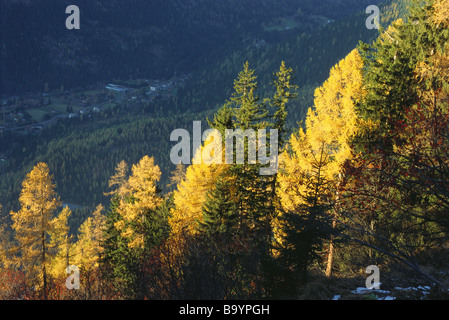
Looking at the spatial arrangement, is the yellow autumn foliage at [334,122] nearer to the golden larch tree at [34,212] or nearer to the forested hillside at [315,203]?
the forested hillside at [315,203]

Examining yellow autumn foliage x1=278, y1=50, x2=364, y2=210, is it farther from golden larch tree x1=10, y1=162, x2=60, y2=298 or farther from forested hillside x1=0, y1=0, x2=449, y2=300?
golden larch tree x1=10, y1=162, x2=60, y2=298

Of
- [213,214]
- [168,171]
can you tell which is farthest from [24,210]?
[168,171]

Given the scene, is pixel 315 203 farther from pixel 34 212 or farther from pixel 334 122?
pixel 34 212

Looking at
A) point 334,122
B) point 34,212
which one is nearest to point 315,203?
point 334,122

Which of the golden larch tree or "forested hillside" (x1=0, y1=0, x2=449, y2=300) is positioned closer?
"forested hillside" (x1=0, y1=0, x2=449, y2=300)

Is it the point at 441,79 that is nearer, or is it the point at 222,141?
the point at 441,79

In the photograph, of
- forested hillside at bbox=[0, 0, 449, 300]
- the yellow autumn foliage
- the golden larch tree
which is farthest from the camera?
the golden larch tree

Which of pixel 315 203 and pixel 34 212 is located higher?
pixel 315 203

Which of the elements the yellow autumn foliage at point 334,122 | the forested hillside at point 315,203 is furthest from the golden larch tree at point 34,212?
the yellow autumn foliage at point 334,122

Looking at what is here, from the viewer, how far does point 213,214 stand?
68.2 ft

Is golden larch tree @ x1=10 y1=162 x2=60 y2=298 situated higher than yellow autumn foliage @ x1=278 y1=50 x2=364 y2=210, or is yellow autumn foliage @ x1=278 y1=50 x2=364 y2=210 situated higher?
yellow autumn foliage @ x1=278 y1=50 x2=364 y2=210

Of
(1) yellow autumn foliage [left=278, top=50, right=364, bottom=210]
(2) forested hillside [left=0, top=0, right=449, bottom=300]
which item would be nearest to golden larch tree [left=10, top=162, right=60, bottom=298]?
(2) forested hillside [left=0, top=0, right=449, bottom=300]

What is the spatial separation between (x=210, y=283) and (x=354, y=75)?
14.6 metres
